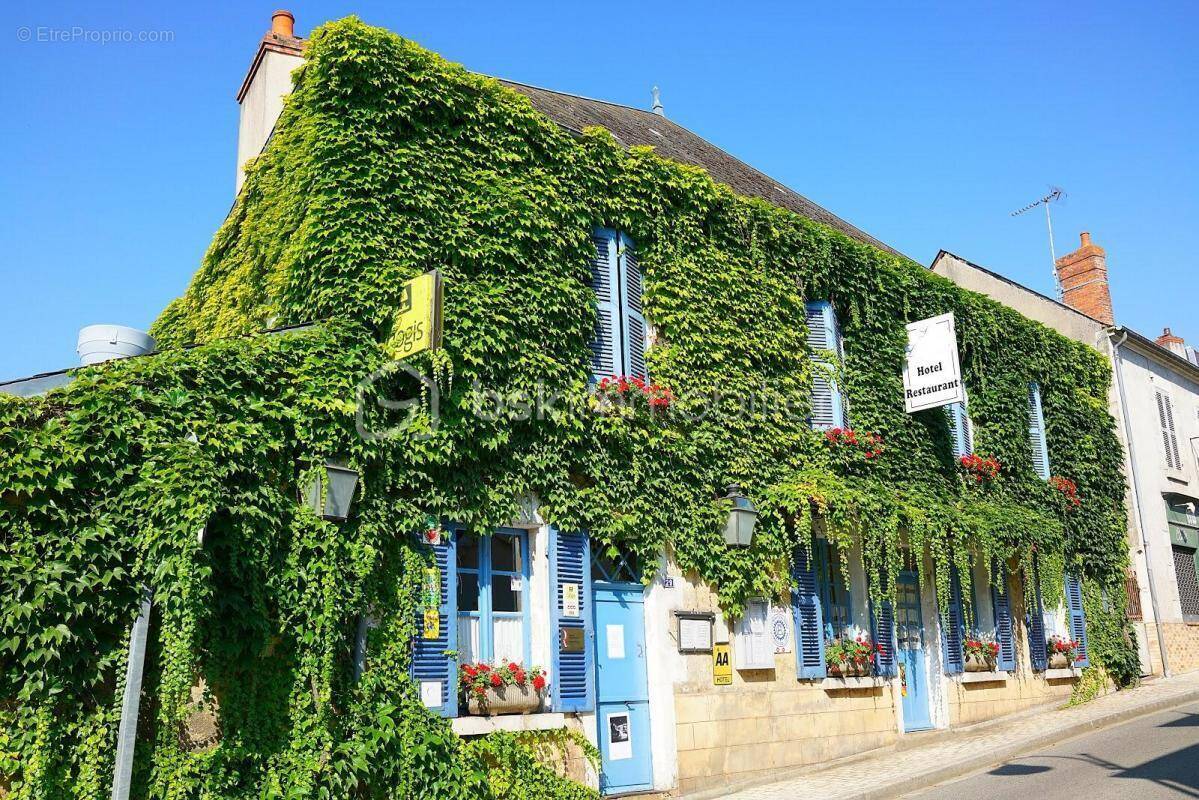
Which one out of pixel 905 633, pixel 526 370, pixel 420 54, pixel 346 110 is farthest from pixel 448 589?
pixel 905 633

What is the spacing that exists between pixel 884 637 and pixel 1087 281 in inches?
427

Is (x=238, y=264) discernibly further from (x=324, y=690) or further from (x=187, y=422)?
(x=324, y=690)

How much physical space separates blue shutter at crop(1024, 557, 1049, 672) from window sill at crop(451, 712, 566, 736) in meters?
8.77

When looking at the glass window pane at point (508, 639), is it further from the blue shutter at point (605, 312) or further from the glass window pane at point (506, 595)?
the blue shutter at point (605, 312)

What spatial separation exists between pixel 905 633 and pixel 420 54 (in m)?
9.00

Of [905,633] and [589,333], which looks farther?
[905,633]

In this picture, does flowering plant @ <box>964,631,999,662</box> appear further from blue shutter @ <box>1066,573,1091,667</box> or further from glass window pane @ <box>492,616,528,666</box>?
glass window pane @ <box>492,616,528,666</box>

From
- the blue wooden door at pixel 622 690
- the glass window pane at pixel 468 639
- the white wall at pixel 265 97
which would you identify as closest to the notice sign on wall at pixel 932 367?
the blue wooden door at pixel 622 690

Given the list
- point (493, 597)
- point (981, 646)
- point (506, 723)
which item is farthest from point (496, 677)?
Result: point (981, 646)

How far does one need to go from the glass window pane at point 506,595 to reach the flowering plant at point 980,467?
7624 mm

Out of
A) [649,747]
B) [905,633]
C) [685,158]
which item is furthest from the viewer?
[685,158]

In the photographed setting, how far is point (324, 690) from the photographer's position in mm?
7125

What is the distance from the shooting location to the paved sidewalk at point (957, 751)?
30.8ft

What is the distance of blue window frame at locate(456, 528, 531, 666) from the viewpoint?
846cm
